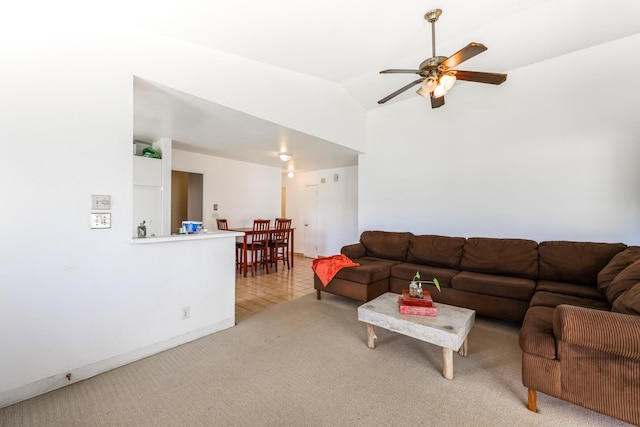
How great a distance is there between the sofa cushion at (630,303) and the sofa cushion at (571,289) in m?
0.95

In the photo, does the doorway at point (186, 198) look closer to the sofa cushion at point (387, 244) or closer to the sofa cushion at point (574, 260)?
the sofa cushion at point (387, 244)

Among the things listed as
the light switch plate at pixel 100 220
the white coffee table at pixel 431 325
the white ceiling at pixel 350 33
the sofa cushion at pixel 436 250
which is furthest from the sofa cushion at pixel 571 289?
the light switch plate at pixel 100 220

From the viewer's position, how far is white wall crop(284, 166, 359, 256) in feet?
20.3

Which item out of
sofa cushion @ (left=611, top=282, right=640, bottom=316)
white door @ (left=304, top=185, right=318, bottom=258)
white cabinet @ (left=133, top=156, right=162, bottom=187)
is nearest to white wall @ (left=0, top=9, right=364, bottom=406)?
white cabinet @ (left=133, top=156, right=162, bottom=187)

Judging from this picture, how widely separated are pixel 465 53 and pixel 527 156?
209cm

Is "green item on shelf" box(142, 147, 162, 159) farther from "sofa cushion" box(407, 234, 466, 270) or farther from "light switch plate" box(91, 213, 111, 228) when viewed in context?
"sofa cushion" box(407, 234, 466, 270)

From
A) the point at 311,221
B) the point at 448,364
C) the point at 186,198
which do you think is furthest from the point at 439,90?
the point at 186,198

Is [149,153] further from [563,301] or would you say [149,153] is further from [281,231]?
[563,301]

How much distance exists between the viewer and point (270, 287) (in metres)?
4.18

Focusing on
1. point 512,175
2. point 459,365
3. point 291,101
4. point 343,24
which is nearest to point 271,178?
point 291,101

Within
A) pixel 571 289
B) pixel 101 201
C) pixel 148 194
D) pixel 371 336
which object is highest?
pixel 148 194

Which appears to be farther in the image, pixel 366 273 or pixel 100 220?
pixel 366 273

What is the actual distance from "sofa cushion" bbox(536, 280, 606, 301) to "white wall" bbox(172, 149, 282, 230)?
518 centimetres

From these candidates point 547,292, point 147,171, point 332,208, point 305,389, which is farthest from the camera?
point 332,208
